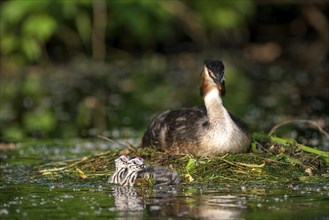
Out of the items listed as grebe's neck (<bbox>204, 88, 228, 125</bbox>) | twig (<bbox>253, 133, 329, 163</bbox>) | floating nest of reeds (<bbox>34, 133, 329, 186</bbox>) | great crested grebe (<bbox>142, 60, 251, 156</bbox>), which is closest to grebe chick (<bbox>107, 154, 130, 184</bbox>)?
floating nest of reeds (<bbox>34, 133, 329, 186</bbox>)

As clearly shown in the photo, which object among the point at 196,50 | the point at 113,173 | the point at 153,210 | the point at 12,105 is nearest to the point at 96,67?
the point at 196,50

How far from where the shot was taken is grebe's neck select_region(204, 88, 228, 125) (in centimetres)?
1175

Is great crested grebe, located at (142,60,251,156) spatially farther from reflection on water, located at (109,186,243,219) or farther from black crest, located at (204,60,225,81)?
reflection on water, located at (109,186,243,219)

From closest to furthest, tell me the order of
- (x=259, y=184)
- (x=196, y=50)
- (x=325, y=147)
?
(x=259, y=184), (x=325, y=147), (x=196, y=50)

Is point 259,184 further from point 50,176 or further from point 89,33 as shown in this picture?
point 89,33

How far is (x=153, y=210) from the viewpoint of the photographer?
901 centimetres

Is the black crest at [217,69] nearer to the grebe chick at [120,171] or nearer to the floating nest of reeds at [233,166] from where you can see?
the floating nest of reeds at [233,166]

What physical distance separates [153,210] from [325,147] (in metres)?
5.04

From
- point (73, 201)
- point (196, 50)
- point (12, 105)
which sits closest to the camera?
point (73, 201)

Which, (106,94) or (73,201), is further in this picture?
(106,94)

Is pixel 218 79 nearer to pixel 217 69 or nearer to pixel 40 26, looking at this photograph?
pixel 217 69

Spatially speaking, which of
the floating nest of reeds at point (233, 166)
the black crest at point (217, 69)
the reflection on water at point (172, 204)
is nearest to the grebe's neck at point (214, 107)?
the black crest at point (217, 69)

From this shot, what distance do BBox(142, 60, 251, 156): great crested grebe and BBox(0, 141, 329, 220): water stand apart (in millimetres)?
1174

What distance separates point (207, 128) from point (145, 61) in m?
17.5
